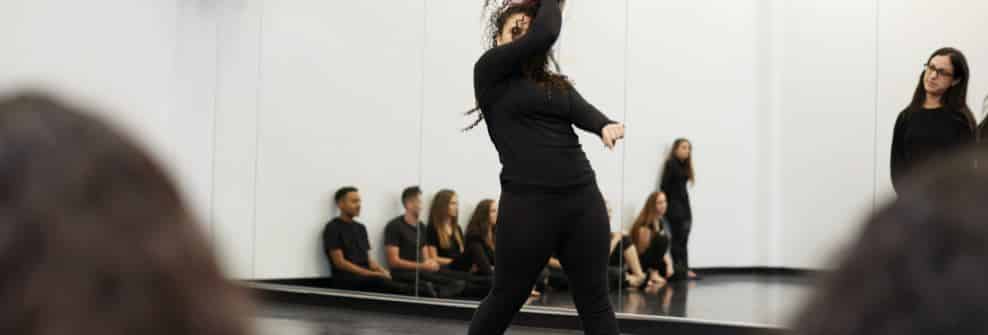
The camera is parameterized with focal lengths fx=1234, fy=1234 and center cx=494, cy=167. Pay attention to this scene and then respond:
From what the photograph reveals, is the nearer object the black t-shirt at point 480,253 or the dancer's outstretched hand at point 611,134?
the dancer's outstretched hand at point 611,134

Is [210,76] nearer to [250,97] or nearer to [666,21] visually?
[250,97]

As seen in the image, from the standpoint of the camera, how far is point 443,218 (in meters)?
6.52

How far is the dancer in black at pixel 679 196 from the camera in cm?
617

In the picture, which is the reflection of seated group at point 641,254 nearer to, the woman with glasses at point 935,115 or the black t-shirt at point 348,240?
the black t-shirt at point 348,240

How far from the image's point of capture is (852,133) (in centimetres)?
521

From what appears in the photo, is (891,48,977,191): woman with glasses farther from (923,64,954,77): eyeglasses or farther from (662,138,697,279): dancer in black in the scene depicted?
(662,138,697,279): dancer in black

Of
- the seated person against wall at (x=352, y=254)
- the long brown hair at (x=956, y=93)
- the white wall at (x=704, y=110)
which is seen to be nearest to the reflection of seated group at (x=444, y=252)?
the seated person against wall at (x=352, y=254)

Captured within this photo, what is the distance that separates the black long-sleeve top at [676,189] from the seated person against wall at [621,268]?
329mm

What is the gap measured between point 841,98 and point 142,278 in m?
5.00

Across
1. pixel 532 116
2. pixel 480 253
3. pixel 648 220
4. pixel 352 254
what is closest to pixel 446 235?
pixel 480 253

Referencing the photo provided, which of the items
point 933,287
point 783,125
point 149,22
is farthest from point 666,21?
point 933,287

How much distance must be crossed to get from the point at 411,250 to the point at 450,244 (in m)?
0.28

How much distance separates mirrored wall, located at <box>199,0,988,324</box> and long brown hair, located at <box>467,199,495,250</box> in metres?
0.01

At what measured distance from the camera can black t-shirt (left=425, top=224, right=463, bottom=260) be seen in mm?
6442
